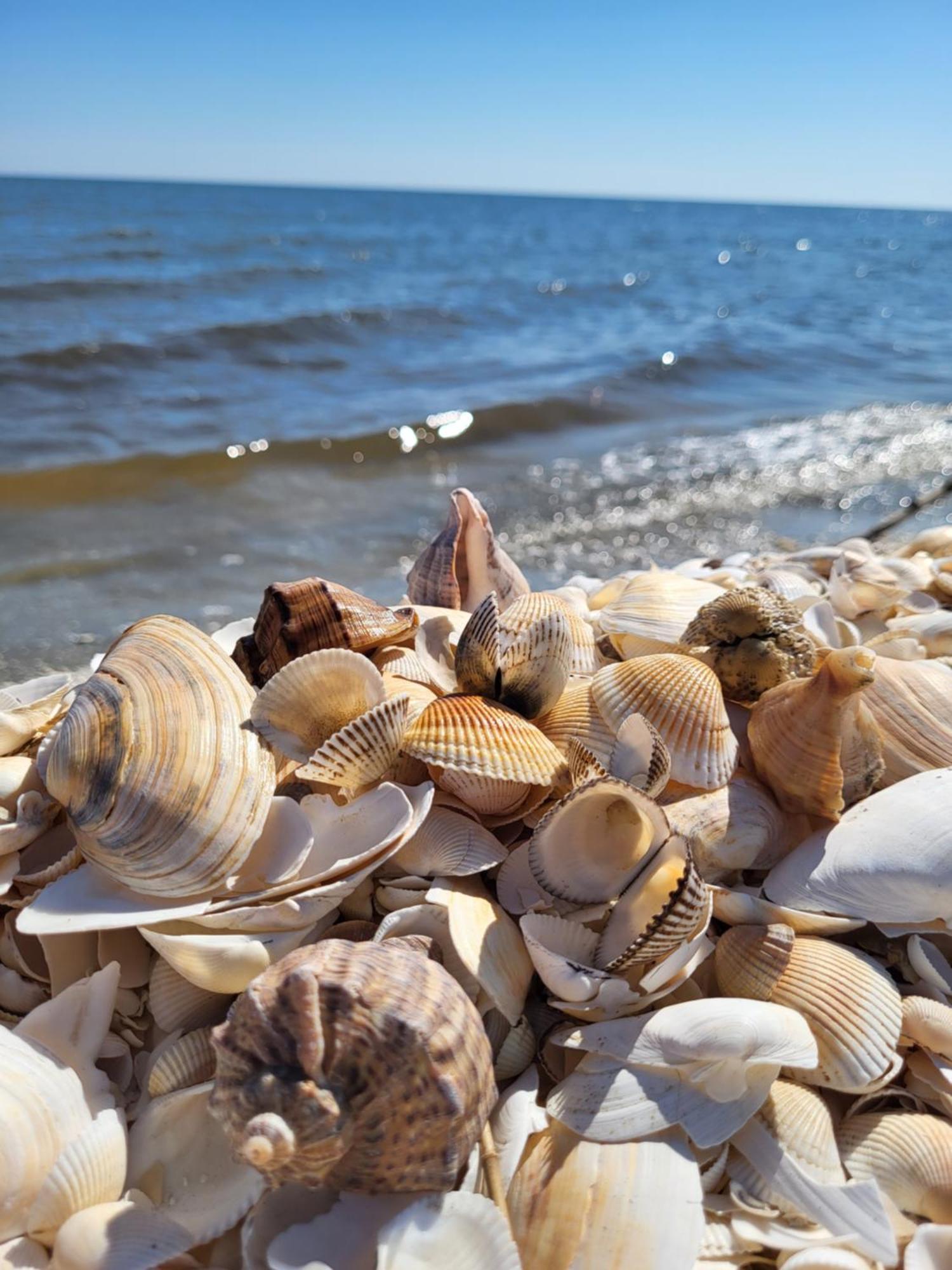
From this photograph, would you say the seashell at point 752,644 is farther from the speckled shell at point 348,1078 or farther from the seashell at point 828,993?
the speckled shell at point 348,1078

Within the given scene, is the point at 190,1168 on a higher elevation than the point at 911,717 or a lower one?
lower

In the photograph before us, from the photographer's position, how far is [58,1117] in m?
1.61

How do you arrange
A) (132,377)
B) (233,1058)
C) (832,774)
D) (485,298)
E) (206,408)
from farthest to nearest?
1. (485,298)
2. (132,377)
3. (206,408)
4. (832,774)
5. (233,1058)

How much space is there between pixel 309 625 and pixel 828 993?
1.37 metres

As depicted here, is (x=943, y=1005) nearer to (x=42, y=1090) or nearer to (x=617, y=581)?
(x=42, y=1090)

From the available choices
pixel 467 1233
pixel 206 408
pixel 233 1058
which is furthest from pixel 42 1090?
pixel 206 408

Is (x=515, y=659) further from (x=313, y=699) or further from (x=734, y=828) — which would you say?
A: (x=734, y=828)

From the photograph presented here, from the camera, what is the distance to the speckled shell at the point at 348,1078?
1.33 meters

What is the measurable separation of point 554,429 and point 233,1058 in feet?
31.7

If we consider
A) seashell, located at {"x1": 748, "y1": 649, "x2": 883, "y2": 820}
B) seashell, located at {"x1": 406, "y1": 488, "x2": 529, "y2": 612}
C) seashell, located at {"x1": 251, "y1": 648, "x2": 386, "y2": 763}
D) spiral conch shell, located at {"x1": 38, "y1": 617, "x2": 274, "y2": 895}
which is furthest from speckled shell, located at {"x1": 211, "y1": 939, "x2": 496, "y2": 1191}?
seashell, located at {"x1": 406, "y1": 488, "x2": 529, "y2": 612}

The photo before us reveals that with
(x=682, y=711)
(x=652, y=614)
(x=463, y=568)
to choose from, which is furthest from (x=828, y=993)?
(x=463, y=568)

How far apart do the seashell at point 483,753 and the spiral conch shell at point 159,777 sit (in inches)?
13.1

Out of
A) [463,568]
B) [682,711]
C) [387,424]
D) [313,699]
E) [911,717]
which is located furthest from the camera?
[387,424]

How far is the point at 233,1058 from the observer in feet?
4.50
